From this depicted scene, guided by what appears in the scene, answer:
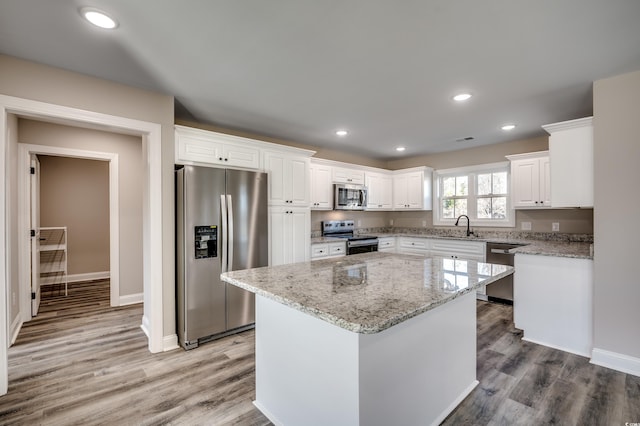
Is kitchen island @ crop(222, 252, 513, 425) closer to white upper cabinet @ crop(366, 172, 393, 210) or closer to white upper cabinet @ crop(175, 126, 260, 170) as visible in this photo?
white upper cabinet @ crop(175, 126, 260, 170)

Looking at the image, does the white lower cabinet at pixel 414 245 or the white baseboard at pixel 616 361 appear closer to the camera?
the white baseboard at pixel 616 361

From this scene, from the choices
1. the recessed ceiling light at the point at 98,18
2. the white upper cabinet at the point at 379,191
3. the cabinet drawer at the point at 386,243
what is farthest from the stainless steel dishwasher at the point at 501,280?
the recessed ceiling light at the point at 98,18

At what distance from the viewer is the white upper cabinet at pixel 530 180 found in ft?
12.7

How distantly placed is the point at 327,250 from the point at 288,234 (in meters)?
0.78

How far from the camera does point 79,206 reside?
5.72 metres

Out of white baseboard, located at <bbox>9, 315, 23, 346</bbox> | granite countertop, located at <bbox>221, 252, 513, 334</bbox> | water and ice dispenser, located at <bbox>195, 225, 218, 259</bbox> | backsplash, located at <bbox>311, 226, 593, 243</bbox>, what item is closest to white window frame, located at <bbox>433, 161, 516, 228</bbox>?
backsplash, located at <bbox>311, 226, 593, 243</bbox>

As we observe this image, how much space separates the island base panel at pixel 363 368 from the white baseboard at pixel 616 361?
4.49 feet

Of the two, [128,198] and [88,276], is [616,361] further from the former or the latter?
[88,276]

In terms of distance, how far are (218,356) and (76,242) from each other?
4.93 meters

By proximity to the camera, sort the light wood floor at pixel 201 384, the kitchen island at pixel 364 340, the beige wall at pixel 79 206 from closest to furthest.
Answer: the kitchen island at pixel 364 340, the light wood floor at pixel 201 384, the beige wall at pixel 79 206

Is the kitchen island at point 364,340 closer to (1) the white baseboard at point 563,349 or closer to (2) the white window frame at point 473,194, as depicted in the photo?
(1) the white baseboard at point 563,349

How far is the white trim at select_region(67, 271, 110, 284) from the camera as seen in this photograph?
221 inches

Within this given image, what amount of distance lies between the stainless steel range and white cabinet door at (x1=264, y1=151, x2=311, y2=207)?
3.45 feet

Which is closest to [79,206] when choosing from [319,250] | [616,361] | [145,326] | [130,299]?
[130,299]
